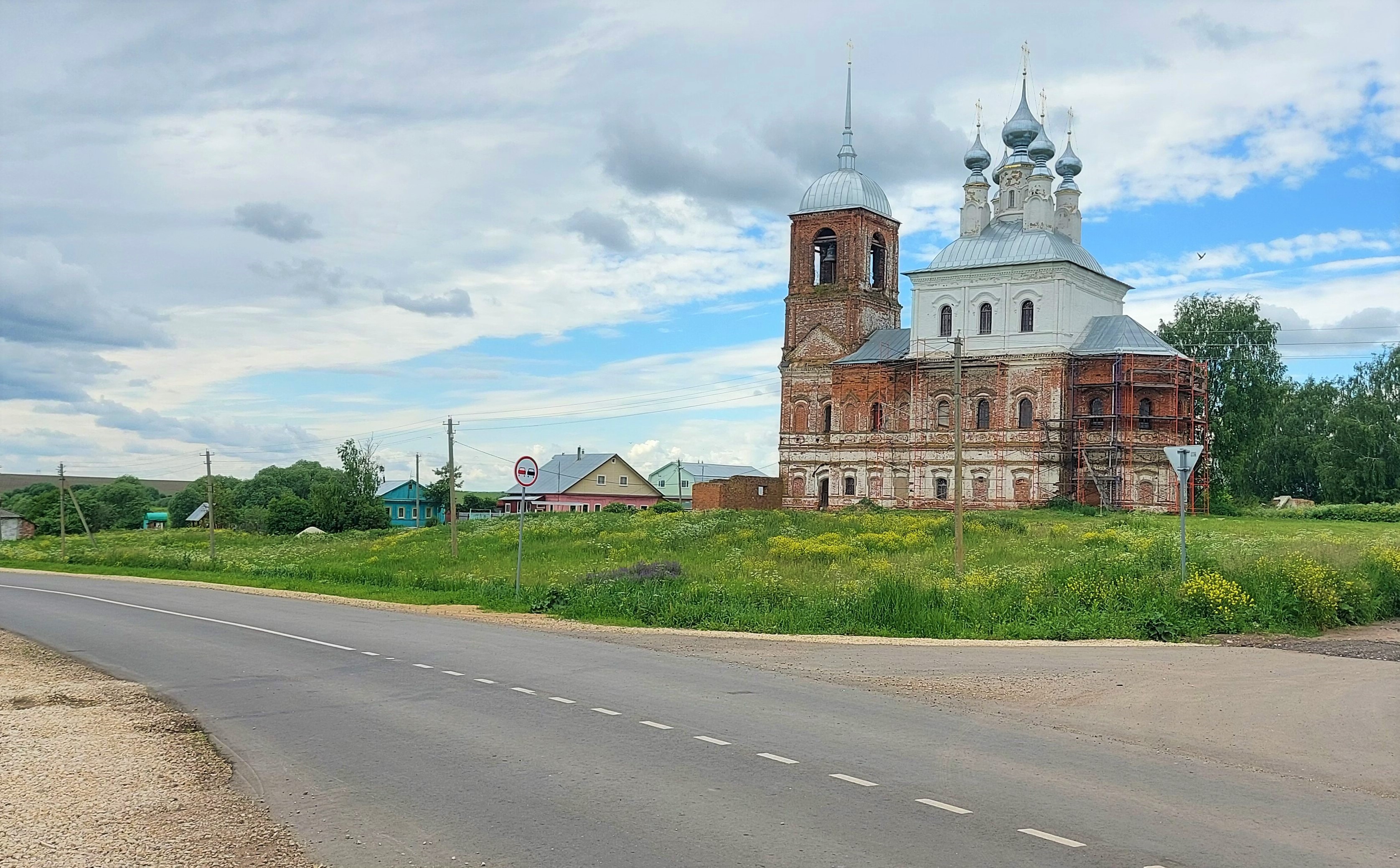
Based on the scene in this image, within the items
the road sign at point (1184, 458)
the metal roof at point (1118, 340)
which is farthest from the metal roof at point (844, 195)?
the road sign at point (1184, 458)

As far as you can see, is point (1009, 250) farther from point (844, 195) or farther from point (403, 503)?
point (403, 503)

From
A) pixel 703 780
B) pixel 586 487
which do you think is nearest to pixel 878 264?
pixel 586 487

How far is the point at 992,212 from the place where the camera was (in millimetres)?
65000

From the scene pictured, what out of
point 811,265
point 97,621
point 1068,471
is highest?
point 811,265

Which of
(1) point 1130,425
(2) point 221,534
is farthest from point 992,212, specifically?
(2) point 221,534

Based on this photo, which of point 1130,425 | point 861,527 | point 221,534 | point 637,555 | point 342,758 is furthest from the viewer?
point 221,534

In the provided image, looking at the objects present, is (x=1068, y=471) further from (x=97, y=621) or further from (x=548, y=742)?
(x=548, y=742)

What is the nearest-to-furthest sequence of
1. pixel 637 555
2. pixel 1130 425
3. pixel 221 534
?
pixel 637 555, pixel 1130 425, pixel 221 534

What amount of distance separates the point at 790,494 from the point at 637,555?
99.4 ft

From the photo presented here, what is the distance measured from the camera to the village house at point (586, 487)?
95312 mm

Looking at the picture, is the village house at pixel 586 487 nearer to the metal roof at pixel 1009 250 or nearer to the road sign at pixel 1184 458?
the metal roof at pixel 1009 250

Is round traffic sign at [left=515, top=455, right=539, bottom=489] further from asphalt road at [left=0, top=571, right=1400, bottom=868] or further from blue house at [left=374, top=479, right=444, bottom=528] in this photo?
blue house at [left=374, top=479, right=444, bottom=528]

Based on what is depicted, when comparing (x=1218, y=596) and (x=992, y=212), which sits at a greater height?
(x=992, y=212)

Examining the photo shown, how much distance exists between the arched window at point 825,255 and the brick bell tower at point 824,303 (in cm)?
5
